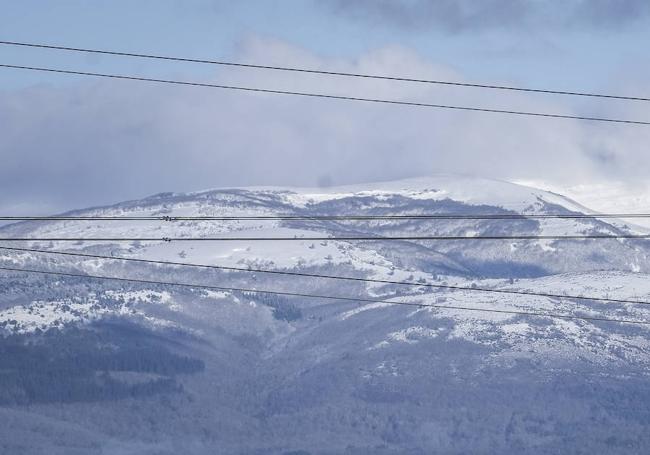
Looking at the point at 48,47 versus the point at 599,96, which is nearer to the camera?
the point at 48,47

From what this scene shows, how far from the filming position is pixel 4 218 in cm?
5725

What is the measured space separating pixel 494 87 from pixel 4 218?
1821cm

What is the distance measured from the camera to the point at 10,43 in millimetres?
54062

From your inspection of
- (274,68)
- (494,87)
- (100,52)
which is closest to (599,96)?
(494,87)

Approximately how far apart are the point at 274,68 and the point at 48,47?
26.9 ft

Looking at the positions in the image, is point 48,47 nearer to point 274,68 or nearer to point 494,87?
point 274,68

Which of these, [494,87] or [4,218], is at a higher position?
[494,87]

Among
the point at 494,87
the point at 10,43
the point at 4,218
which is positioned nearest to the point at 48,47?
the point at 10,43

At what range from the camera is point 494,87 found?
60500 mm

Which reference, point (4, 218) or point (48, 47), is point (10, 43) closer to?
point (48, 47)

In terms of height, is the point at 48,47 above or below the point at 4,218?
above

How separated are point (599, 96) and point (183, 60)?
15.4m

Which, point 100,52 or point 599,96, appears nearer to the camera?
point 100,52

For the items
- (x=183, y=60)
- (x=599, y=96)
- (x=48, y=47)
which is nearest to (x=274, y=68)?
(x=183, y=60)
